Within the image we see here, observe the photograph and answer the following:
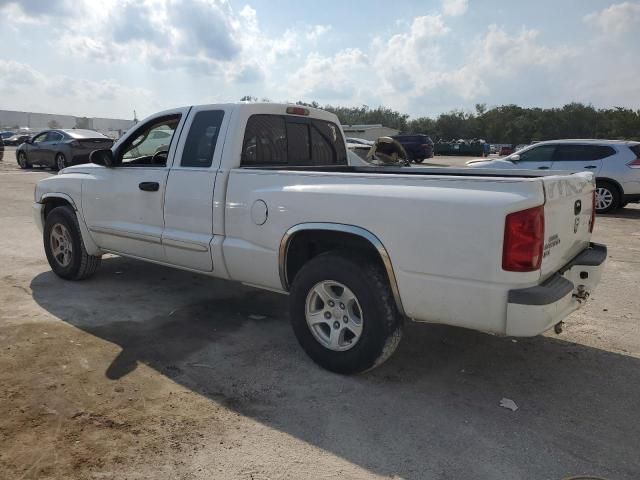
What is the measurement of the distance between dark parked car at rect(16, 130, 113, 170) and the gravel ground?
1347 centimetres

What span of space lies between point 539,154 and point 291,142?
8.79m

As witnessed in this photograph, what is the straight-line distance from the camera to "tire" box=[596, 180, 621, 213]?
11.6m

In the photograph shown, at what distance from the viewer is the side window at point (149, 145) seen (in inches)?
202

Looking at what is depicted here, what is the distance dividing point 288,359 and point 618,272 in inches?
186

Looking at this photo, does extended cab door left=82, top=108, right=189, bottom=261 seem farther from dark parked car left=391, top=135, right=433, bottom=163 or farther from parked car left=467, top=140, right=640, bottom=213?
dark parked car left=391, top=135, right=433, bottom=163

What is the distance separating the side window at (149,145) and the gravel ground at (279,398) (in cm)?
141

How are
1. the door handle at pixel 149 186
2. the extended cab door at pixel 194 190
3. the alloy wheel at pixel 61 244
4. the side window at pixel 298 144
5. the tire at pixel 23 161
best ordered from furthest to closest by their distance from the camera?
the tire at pixel 23 161
the alloy wheel at pixel 61 244
the side window at pixel 298 144
the door handle at pixel 149 186
the extended cab door at pixel 194 190

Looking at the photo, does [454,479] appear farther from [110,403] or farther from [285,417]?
[110,403]

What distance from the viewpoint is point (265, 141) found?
4664 millimetres

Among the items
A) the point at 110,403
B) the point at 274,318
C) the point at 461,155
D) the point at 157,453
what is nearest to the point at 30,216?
the point at 274,318

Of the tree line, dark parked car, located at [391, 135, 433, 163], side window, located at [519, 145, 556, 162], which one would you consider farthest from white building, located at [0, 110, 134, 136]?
side window, located at [519, 145, 556, 162]

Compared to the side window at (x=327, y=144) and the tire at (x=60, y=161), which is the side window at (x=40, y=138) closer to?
the tire at (x=60, y=161)

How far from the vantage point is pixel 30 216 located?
32.7 feet

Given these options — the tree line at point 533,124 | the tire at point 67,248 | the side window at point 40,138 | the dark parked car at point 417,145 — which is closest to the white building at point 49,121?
the tree line at point 533,124
